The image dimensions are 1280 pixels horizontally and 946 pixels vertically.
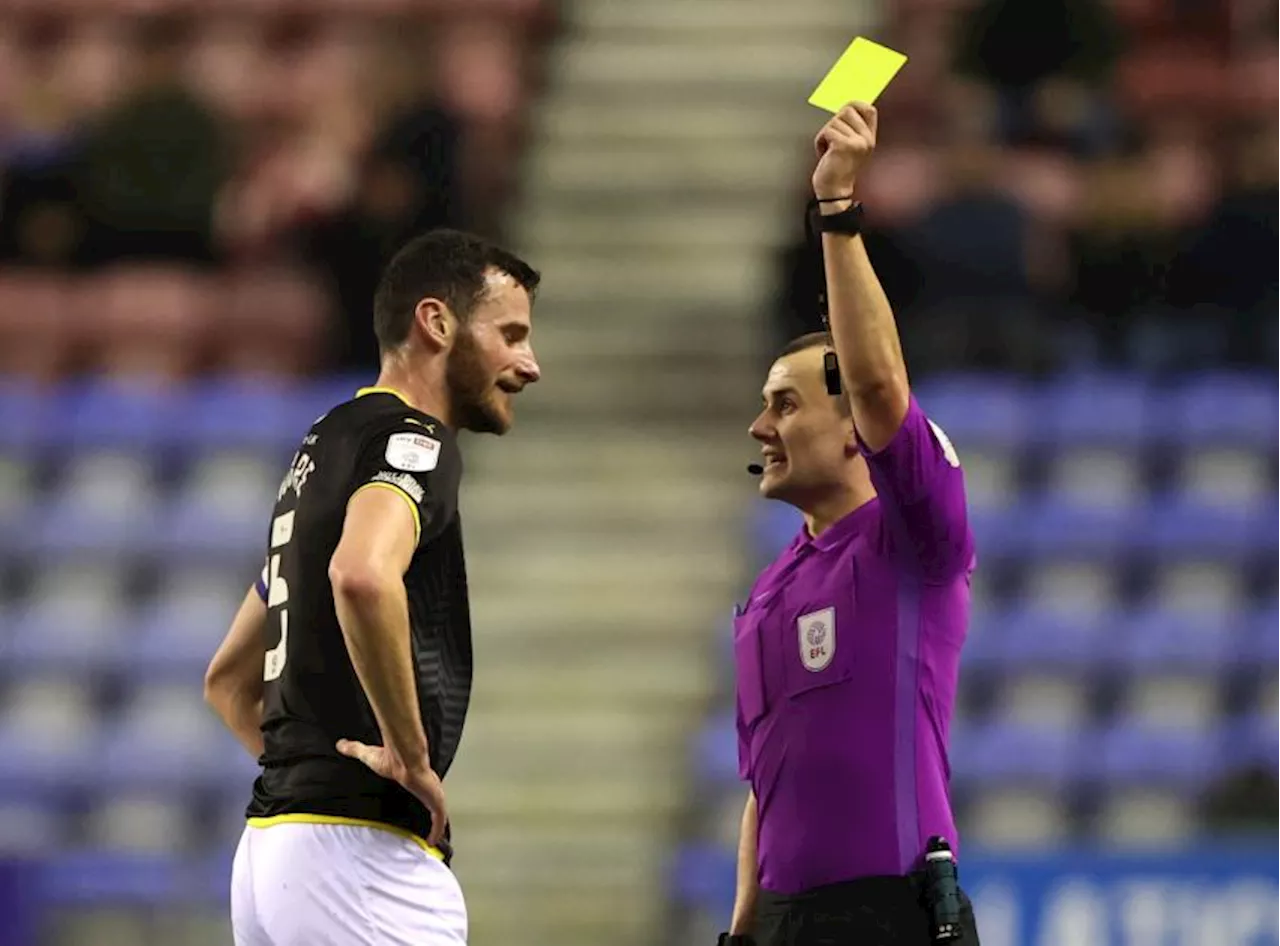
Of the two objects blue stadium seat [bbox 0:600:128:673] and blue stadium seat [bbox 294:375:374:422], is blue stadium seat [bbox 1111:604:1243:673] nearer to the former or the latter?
blue stadium seat [bbox 294:375:374:422]

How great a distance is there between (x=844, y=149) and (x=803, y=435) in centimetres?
67

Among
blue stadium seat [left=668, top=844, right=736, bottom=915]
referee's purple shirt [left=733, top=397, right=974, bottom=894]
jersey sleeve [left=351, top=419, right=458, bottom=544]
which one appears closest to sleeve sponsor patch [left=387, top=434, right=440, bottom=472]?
jersey sleeve [left=351, top=419, right=458, bottom=544]

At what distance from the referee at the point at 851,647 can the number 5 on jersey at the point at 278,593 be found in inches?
32.5

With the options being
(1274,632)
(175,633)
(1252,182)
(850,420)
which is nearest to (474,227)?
(175,633)

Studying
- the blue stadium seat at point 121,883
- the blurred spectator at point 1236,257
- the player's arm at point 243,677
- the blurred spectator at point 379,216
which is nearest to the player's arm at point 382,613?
the player's arm at point 243,677

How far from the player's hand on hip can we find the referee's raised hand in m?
1.18

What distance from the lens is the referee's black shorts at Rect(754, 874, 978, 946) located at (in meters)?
4.41

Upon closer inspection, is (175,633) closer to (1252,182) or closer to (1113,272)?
(1113,272)

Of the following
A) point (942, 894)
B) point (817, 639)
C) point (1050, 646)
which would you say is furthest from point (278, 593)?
point (1050, 646)

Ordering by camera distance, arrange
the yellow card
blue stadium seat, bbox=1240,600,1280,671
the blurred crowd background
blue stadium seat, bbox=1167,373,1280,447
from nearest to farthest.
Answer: the yellow card, the blurred crowd background, blue stadium seat, bbox=1240,600,1280,671, blue stadium seat, bbox=1167,373,1280,447

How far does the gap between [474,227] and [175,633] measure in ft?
8.28

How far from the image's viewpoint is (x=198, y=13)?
13.5 m

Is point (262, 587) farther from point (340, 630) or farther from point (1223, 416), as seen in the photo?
point (1223, 416)

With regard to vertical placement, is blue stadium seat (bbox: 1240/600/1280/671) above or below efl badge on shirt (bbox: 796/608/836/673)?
above
